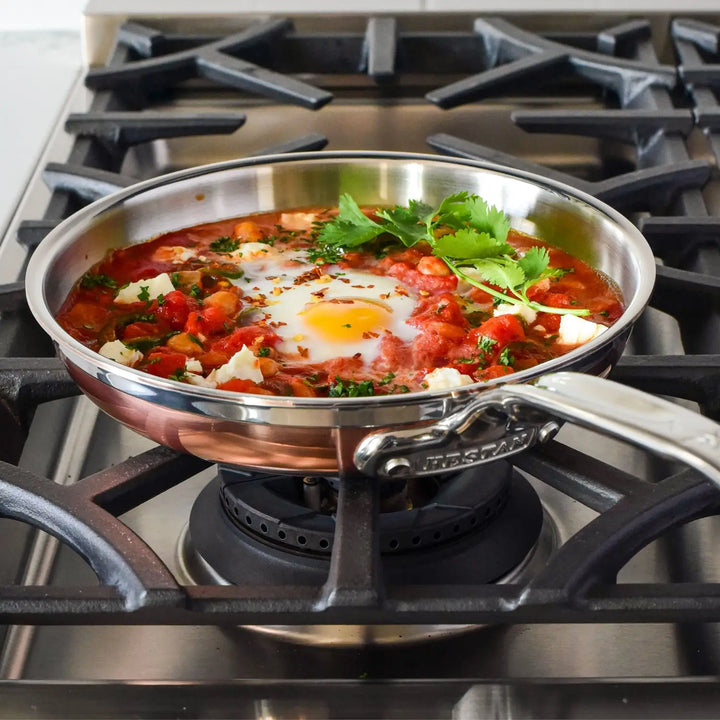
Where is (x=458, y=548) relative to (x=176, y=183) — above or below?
below

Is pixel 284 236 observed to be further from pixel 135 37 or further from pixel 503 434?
pixel 135 37

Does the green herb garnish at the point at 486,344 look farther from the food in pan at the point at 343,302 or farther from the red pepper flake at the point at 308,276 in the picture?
the red pepper flake at the point at 308,276

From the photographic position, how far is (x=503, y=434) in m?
0.77

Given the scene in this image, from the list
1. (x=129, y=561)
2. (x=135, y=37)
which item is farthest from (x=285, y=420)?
(x=135, y=37)

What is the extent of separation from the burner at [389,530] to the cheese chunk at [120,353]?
0.38 ft

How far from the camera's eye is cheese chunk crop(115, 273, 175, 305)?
1.04 m

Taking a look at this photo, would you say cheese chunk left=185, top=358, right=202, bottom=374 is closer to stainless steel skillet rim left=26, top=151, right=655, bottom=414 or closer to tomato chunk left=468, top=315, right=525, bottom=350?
stainless steel skillet rim left=26, top=151, right=655, bottom=414

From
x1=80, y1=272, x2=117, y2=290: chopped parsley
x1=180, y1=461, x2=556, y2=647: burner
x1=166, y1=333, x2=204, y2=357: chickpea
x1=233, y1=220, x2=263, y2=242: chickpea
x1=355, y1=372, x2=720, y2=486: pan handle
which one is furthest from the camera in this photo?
x1=233, y1=220, x2=263, y2=242: chickpea

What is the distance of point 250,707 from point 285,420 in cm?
19

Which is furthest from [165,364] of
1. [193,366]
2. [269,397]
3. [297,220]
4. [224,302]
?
[297,220]

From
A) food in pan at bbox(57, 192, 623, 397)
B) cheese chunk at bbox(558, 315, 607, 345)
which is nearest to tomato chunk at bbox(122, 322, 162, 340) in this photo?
food in pan at bbox(57, 192, 623, 397)

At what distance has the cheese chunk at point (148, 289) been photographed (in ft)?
3.40

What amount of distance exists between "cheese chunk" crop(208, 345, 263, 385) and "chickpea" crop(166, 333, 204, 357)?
8cm

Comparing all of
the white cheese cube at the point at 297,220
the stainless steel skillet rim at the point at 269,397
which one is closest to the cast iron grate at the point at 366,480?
the stainless steel skillet rim at the point at 269,397
